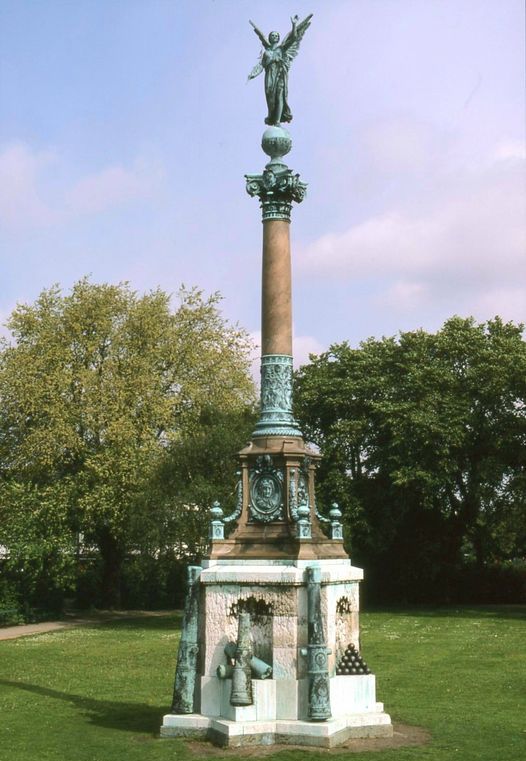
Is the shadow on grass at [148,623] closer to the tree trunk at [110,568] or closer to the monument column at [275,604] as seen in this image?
the tree trunk at [110,568]

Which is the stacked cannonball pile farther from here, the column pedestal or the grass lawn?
the grass lawn

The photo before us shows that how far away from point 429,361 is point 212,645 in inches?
1172

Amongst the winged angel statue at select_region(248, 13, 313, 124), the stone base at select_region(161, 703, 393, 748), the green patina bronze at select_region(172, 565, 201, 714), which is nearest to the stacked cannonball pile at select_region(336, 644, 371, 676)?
the stone base at select_region(161, 703, 393, 748)

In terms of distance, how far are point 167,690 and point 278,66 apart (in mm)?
13212

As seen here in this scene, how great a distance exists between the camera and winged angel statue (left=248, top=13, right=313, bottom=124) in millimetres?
18641

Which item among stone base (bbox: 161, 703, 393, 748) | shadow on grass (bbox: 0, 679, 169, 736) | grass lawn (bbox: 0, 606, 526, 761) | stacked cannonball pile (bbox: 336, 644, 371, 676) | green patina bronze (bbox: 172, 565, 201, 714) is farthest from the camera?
shadow on grass (bbox: 0, 679, 169, 736)

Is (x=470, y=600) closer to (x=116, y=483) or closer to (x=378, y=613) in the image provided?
(x=378, y=613)

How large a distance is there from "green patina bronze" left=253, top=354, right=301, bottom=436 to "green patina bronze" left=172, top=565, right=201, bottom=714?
9.22ft

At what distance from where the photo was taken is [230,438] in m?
38.7

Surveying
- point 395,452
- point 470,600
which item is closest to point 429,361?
point 395,452

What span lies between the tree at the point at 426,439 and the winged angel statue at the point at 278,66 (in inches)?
958

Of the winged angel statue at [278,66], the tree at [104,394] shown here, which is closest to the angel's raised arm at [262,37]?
the winged angel statue at [278,66]

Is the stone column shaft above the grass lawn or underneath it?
above

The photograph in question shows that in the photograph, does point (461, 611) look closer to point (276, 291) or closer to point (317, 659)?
point (276, 291)
